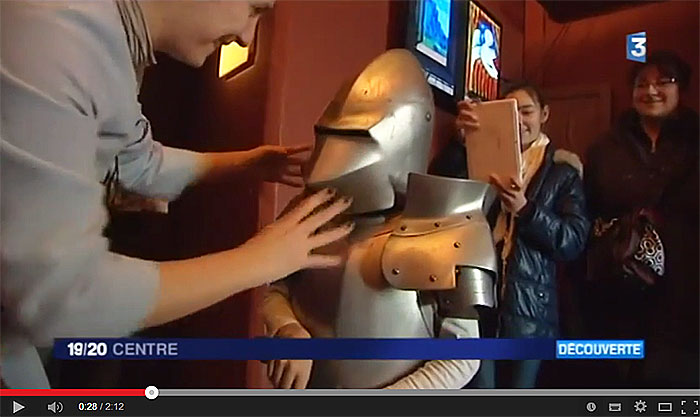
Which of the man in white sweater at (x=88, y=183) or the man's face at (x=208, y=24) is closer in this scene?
the man in white sweater at (x=88, y=183)

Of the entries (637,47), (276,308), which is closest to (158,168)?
(276,308)

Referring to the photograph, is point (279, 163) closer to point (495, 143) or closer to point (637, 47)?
point (495, 143)

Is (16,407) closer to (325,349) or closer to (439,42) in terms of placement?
(325,349)

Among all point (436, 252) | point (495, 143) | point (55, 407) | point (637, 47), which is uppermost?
point (637, 47)

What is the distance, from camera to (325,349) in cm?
89

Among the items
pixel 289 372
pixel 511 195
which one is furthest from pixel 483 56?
pixel 289 372

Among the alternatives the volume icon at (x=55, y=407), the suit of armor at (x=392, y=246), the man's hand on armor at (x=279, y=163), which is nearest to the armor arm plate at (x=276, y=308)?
the suit of armor at (x=392, y=246)

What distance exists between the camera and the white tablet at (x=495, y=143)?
2.96ft

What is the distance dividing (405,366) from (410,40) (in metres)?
0.33

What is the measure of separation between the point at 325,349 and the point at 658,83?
43cm

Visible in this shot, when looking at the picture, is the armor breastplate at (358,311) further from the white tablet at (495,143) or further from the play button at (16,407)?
the play button at (16,407)

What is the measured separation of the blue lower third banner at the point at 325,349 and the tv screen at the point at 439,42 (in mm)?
254

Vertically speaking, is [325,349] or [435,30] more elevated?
[435,30]

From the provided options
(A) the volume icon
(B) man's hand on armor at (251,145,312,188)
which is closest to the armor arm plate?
(B) man's hand on armor at (251,145,312,188)
